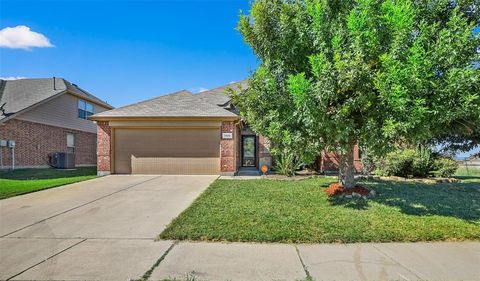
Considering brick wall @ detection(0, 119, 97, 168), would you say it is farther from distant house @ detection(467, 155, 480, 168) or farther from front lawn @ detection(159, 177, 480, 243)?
distant house @ detection(467, 155, 480, 168)

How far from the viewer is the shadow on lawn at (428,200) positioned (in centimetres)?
645

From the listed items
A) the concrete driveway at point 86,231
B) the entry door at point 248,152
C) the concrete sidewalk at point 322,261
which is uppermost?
the entry door at point 248,152

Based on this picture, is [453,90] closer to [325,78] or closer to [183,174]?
[325,78]

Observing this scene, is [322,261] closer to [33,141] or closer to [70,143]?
[33,141]

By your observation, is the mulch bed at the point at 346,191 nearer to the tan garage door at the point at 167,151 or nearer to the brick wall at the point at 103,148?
the tan garage door at the point at 167,151

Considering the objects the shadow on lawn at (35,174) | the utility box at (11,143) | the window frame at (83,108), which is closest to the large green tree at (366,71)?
the shadow on lawn at (35,174)

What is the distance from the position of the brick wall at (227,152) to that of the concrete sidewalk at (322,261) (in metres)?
8.76

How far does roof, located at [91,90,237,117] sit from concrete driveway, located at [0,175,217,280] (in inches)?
193

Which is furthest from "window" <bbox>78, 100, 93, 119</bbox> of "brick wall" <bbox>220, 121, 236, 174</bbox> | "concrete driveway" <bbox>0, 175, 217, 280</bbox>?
"concrete driveway" <bbox>0, 175, 217, 280</bbox>

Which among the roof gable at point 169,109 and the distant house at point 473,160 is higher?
the roof gable at point 169,109

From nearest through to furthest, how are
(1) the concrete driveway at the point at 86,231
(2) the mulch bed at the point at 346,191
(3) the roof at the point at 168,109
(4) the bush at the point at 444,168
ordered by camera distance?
(1) the concrete driveway at the point at 86,231 < (2) the mulch bed at the point at 346,191 < (4) the bush at the point at 444,168 < (3) the roof at the point at 168,109

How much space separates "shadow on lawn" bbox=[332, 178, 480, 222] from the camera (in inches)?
254

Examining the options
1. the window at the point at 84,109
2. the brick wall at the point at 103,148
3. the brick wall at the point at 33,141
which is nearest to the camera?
the brick wall at the point at 103,148

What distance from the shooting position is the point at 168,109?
1409cm
